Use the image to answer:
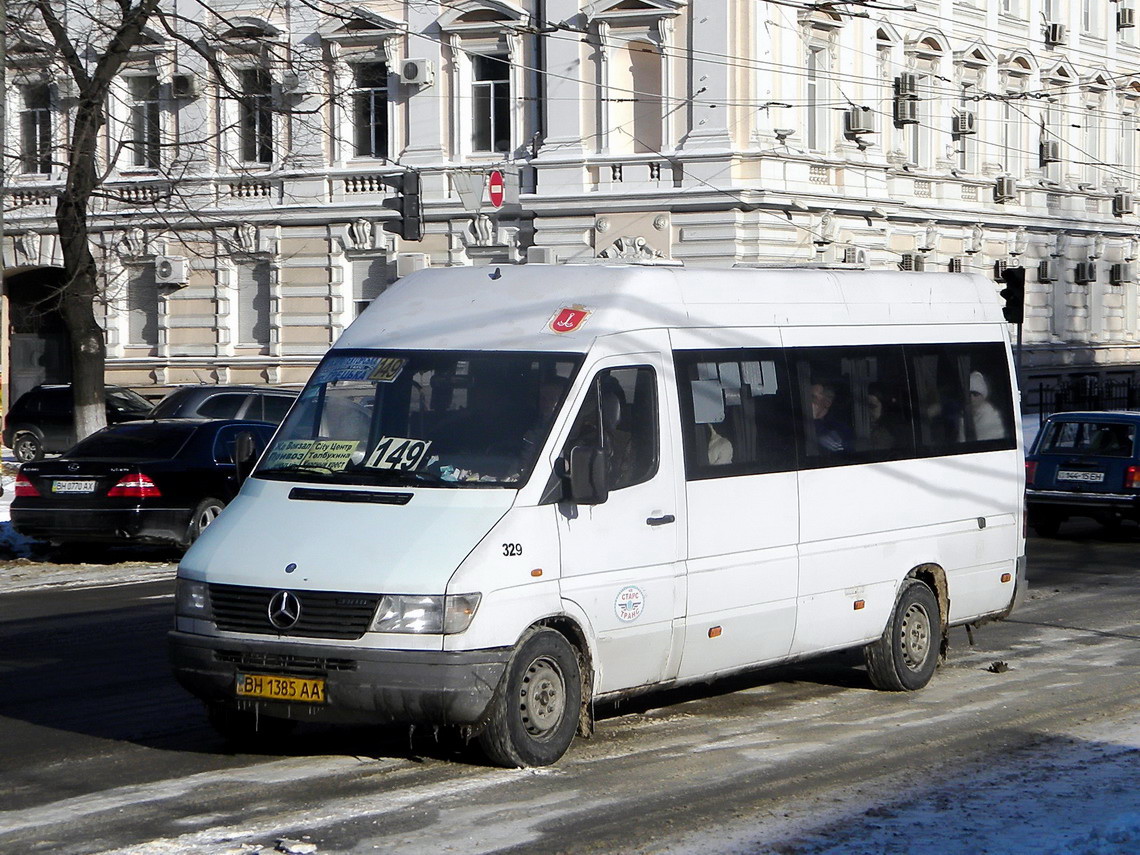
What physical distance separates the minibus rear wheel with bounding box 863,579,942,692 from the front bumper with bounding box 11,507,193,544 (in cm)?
908

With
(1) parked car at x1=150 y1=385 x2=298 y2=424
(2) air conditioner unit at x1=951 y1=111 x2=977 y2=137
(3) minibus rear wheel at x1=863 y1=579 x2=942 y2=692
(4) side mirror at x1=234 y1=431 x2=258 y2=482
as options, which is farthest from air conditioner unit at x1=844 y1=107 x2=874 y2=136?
(4) side mirror at x1=234 y1=431 x2=258 y2=482

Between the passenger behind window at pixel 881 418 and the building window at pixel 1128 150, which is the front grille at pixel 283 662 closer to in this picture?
the passenger behind window at pixel 881 418

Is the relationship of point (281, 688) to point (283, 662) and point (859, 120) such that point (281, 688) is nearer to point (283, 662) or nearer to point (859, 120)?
point (283, 662)

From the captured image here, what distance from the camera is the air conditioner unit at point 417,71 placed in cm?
3850

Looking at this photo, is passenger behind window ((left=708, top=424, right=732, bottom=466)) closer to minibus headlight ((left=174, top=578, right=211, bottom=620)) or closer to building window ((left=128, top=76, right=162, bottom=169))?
minibus headlight ((left=174, top=578, right=211, bottom=620))

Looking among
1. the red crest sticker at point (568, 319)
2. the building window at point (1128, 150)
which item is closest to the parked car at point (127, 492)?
the red crest sticker at point (568, 319)

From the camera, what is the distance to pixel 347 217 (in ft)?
132

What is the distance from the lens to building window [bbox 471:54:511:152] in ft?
127

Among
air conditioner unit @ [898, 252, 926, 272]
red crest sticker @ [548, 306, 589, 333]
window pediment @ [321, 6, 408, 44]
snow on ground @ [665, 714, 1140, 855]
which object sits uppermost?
window pediment @ [321, 6, 408, 44]

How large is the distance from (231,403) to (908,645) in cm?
1723

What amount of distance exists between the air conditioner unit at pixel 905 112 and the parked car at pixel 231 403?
18.5 metres

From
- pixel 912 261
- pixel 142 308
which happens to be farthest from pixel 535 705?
pixel 142 308

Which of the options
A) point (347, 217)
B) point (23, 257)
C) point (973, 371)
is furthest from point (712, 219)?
point (973, 371)

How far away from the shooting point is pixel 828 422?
10.5 m
